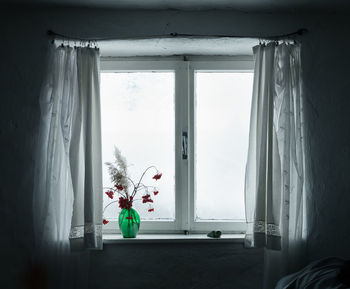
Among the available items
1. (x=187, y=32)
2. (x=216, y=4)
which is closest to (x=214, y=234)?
(x=187, y=32)

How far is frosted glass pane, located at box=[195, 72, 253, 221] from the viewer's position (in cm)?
310

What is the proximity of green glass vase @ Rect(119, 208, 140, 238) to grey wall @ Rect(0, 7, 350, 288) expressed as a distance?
0.11 metres

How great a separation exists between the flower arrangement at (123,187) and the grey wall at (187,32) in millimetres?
313

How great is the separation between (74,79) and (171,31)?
2.33 feet

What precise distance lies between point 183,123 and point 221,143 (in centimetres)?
32

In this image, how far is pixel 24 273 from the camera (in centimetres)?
268

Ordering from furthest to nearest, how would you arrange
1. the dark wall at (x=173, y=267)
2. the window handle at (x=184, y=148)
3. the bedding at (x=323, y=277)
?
the window handle at (x=184, y=148), the dark wall at (x=173, y=267), the bedding at (x=323, y=277)

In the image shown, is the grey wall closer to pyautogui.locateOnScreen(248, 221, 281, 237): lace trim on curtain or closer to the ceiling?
the ceiling

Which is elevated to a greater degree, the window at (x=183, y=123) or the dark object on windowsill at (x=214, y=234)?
the window at (x=183, y=123)

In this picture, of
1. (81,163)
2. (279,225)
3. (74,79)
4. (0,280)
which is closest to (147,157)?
(81,163)

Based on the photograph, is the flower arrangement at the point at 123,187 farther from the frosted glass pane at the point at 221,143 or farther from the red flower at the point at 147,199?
the frosted glass pane at the point at 221,143

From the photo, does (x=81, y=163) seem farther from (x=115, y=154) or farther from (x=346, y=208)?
(x=346, y=208)

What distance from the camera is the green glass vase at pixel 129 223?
285 centimetres

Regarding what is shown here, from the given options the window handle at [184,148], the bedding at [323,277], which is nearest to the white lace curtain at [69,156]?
the window handle at [184,148]
